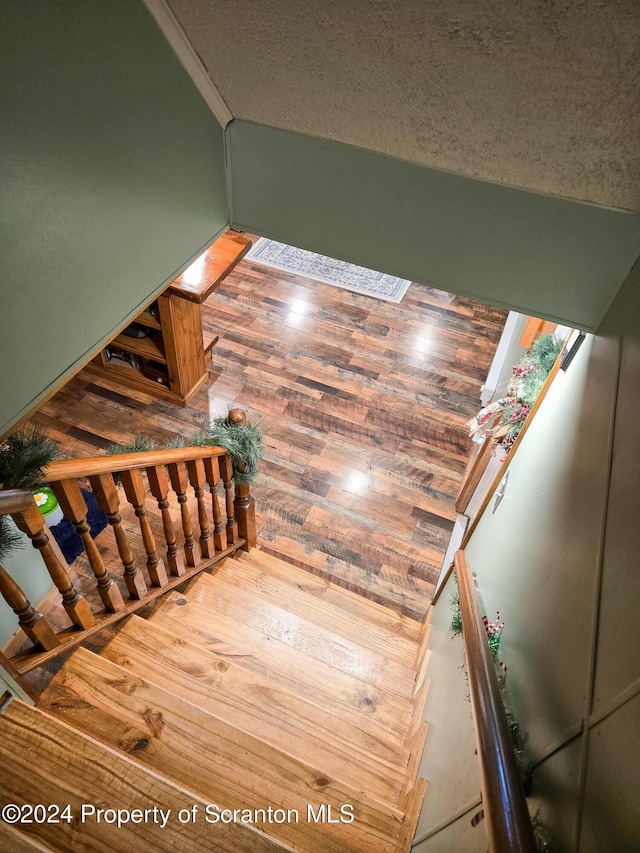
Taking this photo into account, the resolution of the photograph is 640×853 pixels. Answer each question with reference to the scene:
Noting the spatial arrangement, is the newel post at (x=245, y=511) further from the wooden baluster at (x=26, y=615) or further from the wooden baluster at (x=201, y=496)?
the wooden baluster at (x=26, y=615)

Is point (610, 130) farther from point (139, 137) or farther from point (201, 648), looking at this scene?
point (201, 648)

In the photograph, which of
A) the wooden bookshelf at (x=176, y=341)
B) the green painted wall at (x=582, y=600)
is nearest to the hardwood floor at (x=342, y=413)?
the wooden bookshelf at (x=176, y=341)

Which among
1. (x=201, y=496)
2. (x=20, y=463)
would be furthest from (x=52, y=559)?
(x=201, y=496)

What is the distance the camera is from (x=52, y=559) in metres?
1.36

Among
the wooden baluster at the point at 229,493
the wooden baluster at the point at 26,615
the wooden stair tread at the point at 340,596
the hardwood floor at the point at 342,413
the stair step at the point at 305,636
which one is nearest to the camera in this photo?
the wooden baluster at the point at 26,615

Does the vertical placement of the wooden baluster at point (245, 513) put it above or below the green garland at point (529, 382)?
below

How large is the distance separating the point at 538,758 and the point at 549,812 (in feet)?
0.33

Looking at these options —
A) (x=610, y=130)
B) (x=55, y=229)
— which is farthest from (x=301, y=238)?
(x=610, y=130)

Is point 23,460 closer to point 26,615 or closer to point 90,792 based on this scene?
point 26,615

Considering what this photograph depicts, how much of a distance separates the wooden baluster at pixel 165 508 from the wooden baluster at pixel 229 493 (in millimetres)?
259

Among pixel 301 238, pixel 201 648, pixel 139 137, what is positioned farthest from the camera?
pixel 201 648

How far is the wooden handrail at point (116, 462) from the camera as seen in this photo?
123cm

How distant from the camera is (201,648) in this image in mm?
2006

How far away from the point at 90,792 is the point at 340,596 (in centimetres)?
181
